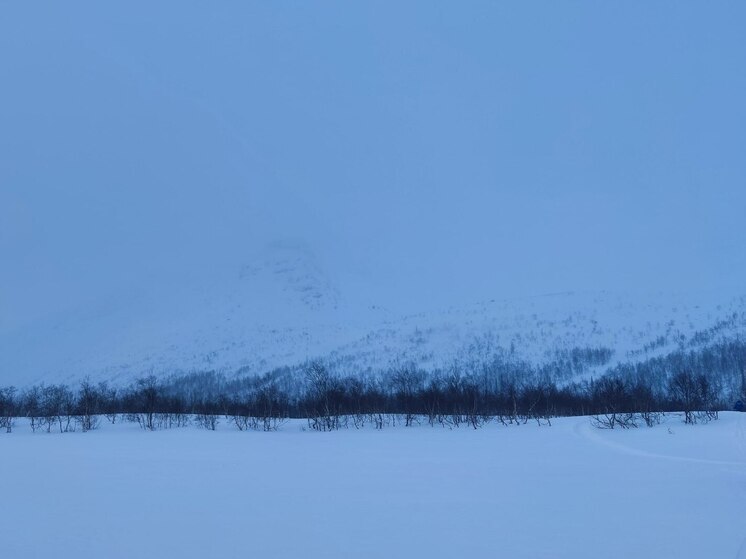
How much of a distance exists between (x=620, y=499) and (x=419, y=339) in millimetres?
68248

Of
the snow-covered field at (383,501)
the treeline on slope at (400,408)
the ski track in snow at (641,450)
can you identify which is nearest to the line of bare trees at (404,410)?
the treeline on slope at (400,408)

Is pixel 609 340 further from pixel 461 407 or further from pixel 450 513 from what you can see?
pixel 450 513

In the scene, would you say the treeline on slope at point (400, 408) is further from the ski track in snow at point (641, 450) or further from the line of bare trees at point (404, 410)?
the ski track in snow at point (641, 450)

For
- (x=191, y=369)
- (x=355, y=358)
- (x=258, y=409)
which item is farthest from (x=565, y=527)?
(x=191, y=369)

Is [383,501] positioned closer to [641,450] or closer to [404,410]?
→ [641,450]

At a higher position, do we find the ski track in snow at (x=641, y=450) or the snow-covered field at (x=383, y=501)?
the snow-covered field at (x=383, y=501)

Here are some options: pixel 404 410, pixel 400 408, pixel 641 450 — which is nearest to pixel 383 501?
pixel 641 450

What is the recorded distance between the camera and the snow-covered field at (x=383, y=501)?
7.64 meters

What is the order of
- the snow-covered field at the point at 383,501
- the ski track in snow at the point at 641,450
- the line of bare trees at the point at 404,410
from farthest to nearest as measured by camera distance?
the line of bare trees at the point at 404,410 → the ski track in snow at the point at 641,450 → the snow-covered field at the point at 383,501

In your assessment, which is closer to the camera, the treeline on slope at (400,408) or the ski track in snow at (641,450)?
the ski track in snow at (641,450)

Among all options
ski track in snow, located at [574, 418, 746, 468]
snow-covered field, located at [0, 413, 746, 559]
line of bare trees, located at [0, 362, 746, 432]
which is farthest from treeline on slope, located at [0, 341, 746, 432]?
snow-covered field, located at [0, 413, 746, 559]

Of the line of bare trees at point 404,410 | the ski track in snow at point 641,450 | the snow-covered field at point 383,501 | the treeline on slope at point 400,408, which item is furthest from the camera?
the treeline on slope at point 400,408

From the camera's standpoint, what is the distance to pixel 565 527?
8438 mm

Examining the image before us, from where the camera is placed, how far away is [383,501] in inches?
405
